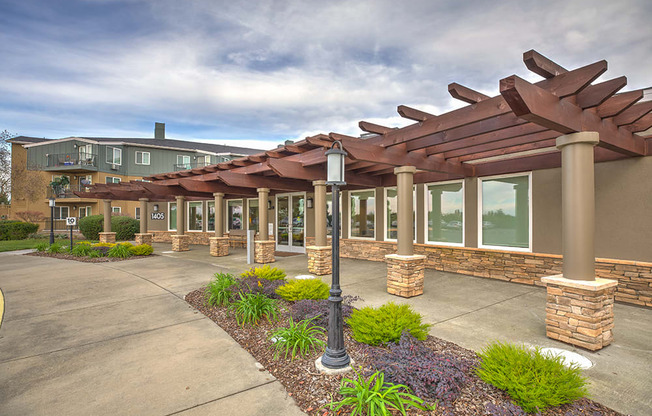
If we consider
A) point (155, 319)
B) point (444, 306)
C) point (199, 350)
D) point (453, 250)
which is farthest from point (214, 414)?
point (453, 250)

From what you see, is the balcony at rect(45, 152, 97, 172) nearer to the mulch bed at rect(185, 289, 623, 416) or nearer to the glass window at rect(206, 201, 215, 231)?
the glass window at rect(206, 201, 215, 231)

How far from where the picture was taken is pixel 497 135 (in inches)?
204

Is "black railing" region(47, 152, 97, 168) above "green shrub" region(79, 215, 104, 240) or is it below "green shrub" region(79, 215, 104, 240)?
above

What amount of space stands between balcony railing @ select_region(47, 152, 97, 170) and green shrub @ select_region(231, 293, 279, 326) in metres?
29.0

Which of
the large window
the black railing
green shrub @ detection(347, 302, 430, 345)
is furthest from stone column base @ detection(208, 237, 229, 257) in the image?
the black railing

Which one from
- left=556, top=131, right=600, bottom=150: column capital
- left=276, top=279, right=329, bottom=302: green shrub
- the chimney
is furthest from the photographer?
the chimney

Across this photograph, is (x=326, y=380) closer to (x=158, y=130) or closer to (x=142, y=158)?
(x=142, y=158)

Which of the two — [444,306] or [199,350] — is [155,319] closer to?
[199,350]

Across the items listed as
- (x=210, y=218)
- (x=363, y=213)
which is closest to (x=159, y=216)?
(x=210, y=218)

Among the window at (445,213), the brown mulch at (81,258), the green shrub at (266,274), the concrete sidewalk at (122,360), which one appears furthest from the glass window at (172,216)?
the window at (445,213)

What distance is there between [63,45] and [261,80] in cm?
595

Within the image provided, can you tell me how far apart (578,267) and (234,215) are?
1418 centimetres

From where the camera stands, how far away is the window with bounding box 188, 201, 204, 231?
56.0 feet

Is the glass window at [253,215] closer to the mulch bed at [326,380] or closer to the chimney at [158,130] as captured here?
the mulch bed at [326,380]
